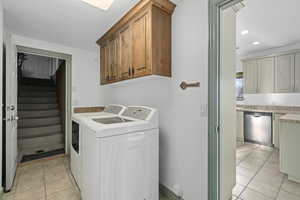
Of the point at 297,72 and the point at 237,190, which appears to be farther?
the point at 297,72

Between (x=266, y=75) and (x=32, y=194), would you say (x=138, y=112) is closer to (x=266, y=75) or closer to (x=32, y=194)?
(x=32, y=194)

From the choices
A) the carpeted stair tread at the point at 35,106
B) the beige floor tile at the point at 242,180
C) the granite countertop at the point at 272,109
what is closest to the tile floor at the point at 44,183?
the beige floor tile at the point at 242,180

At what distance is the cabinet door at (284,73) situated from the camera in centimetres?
307

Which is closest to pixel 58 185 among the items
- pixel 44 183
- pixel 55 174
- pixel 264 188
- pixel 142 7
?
pixel 44 183

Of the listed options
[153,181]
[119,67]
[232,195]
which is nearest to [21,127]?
[119,67]

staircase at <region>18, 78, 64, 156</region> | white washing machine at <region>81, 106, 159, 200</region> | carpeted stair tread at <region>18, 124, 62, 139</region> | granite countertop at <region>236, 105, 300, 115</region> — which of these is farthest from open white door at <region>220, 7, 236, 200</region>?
carpeted stair tread at <region>18, 124, 62, 139</region>

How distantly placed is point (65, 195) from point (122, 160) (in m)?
1.12

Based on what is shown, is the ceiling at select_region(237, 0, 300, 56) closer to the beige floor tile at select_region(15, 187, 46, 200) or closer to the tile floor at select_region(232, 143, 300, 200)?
the tile floor at select_region(232, 143, 300, 200)

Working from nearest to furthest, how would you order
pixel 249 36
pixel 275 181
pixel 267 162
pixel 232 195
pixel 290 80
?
1. pixel 232 195
2. pixel 275 181
3. pixel 267 162
4. pixel 249 36
5. pixel 290 80

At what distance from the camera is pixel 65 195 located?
65.8 inches

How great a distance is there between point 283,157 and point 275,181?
0.39m

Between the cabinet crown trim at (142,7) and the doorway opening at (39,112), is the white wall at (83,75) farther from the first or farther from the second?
the cabinet crown trim at (142,7)

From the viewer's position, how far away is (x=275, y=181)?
76.0 inches

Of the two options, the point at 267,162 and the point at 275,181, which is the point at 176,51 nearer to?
the point at 275,181
